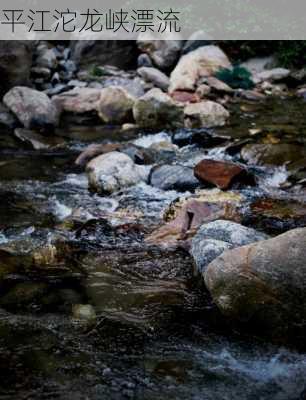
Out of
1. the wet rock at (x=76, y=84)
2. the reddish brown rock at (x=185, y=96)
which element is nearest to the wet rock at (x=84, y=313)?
the reddish brown rock at (x=185, y=96)

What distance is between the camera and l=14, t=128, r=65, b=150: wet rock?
8.75 m

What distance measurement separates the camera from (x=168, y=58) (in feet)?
47.9

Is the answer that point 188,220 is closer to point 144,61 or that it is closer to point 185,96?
point 185,96

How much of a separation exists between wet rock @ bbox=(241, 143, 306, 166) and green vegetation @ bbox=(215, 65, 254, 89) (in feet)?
18.3

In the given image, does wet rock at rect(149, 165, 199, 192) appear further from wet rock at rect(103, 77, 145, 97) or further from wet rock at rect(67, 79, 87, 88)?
wet rock at rect(67, 79, 87, 88)

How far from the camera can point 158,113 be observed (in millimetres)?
9875

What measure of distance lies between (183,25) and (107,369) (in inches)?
586

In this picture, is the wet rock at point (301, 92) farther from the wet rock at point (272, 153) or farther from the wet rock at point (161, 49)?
the wet rock at point (272, 153)

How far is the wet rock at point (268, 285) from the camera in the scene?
335 centimetres

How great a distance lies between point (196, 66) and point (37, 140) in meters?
5.59

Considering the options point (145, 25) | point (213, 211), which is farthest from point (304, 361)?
point (145, 25)

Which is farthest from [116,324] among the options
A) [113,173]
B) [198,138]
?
[198,138]

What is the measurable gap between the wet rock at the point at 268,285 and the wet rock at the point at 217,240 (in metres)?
0.57

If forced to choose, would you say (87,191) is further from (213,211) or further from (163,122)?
(163,122)
